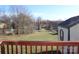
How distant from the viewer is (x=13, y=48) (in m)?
3.67

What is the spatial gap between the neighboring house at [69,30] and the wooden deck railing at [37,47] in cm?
43

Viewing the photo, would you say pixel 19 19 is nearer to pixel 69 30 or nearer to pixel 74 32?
pixel 69 30

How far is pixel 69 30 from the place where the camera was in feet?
14.1

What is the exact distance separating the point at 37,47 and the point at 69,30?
103 cm

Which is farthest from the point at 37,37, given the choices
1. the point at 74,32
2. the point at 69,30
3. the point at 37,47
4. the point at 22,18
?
the point at 74,32

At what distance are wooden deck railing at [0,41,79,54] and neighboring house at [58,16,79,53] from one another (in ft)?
1.40

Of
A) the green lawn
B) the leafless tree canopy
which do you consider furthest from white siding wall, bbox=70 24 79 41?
the leafless tree canopy

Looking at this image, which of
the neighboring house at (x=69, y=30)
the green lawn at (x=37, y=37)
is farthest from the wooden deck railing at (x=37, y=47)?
the neighboring house at (x=69, y=30)

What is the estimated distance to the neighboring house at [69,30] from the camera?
4.11 m
